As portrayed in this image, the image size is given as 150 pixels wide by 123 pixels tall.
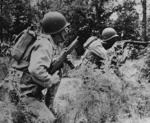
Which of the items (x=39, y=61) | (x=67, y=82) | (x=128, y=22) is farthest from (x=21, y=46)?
(x=128, y=22)

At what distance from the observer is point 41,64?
109 inches

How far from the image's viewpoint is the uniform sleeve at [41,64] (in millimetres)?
2752

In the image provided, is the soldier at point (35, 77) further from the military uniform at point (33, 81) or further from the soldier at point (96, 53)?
the soldier at point (96, 53)

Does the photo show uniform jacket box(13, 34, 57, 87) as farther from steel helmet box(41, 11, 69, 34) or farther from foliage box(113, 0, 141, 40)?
foliage box(113, 0, 141, 40)

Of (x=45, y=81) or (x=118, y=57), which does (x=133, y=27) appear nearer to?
(x=118, y=57)

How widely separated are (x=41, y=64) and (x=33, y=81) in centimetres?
41

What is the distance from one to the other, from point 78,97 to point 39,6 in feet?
63.1

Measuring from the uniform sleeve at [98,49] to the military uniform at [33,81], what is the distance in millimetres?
2396

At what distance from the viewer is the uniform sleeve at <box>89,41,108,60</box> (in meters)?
5.39

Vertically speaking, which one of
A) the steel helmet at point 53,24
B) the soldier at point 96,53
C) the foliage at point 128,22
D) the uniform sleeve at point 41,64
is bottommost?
the foliage at point 128,22

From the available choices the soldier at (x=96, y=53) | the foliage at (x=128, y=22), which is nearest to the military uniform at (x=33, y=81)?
the soldier at (x=96, y=53)

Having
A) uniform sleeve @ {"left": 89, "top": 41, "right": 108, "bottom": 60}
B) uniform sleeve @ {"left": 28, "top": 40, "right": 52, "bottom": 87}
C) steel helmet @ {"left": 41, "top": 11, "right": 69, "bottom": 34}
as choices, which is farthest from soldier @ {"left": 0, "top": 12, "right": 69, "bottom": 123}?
uniform sleeve @ {"left": 89, "top": 41, "right": 108, "bottom": 60}

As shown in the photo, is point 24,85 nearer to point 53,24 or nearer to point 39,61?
point 39,61

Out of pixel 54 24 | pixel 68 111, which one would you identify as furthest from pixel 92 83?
pixel 54 24
